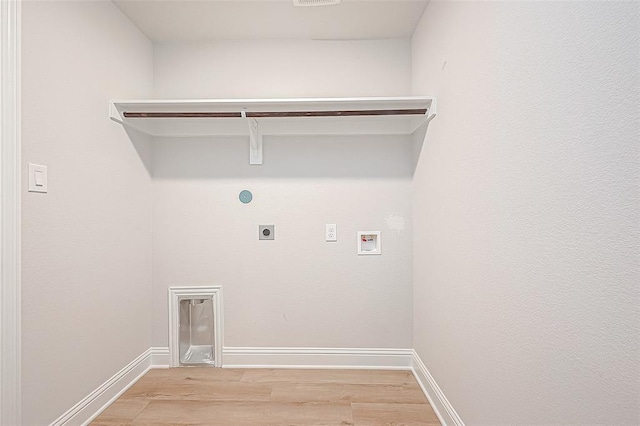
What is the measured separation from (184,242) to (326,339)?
4.09ft

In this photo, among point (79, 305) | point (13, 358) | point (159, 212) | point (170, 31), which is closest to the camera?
point (13, 358)

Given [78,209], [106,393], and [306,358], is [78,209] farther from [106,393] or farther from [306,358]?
[306,358]

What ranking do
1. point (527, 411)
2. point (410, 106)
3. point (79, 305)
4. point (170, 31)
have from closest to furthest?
point (527, 411) → point (79, 305) → point (410, 106) → point (170, 31)

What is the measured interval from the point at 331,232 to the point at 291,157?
612mm

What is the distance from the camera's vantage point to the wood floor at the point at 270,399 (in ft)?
6.63

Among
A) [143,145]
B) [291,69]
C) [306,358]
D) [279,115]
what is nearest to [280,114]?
[279,115]

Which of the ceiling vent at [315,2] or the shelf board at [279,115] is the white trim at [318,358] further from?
the ceiling vent at [315,2]

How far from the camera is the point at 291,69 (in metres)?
2.66

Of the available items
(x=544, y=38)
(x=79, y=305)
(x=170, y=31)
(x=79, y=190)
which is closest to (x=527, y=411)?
(x=544, y=38)

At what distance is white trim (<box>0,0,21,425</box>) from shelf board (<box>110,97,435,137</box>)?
2.30ft

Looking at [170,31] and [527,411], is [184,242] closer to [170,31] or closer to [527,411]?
[170,31]

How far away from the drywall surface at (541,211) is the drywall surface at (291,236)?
0.76m

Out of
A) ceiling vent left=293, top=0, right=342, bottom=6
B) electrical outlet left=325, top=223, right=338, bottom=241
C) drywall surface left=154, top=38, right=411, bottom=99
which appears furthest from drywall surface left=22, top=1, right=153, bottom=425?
electrical outlet left=325, top=223, right=338, bottom=241

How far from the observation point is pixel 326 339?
2684 mm
